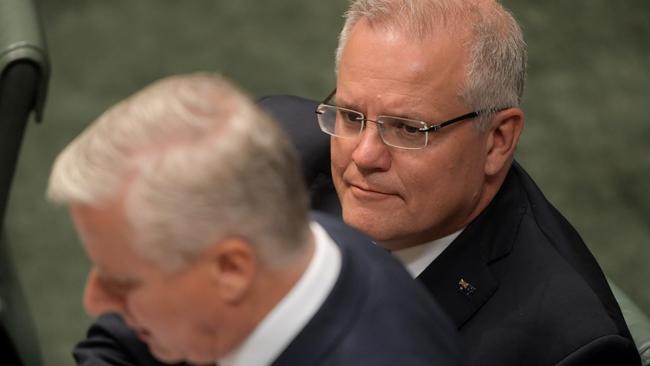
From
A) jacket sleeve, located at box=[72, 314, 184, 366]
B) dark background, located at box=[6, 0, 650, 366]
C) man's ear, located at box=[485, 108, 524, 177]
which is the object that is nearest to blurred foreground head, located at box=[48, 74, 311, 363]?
jacket sleeve, located at box=[72, 314, 184, 366]

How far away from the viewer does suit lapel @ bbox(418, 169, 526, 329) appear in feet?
7.27

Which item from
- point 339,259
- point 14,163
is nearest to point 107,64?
point 14,163

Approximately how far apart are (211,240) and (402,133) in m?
0.88

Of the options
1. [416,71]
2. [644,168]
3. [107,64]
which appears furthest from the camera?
[107,64]

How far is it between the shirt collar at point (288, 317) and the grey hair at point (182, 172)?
0.32ft

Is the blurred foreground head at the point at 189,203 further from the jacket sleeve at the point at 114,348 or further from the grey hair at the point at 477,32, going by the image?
the grey hair at the point at 477,32

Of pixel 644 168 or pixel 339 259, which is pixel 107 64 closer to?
pixel 644 168

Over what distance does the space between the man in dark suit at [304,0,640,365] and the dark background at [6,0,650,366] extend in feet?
5.48

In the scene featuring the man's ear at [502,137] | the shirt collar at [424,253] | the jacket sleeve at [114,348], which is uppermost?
the man's ear at [502,137]

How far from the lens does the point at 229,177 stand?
1.37 m

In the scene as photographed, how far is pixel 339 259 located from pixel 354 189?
0.69m

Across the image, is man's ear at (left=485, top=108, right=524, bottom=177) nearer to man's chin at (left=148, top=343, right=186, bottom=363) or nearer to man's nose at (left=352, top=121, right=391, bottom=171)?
man's nose at (left=352, top=121, right=391, bottom=171)

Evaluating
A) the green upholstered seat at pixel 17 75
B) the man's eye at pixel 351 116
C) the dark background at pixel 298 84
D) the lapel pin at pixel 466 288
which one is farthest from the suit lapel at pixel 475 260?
the dark background at pixel 298 84

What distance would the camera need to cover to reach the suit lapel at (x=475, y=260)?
2.21m
